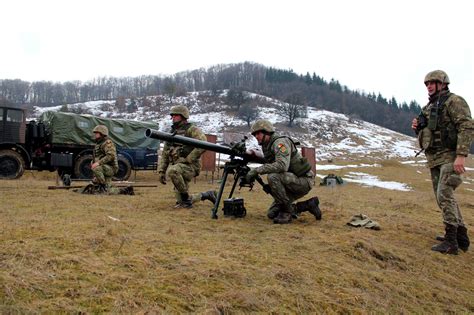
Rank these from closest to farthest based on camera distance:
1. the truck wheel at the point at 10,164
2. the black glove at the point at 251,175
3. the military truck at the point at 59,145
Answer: the black glove at the point at 251,175 < the truck wheel at the point at 10,164 < the military truck at the point at 59,145

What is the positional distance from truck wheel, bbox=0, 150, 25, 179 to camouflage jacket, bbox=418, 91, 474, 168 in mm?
12662

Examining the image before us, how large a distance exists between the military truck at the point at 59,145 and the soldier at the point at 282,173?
9127 mm

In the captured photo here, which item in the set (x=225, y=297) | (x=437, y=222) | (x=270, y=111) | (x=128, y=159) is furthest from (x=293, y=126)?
(x=225, y=297)

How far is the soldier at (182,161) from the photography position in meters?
6.86

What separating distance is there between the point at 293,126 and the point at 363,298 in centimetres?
7263

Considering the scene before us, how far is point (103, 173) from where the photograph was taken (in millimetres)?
8727

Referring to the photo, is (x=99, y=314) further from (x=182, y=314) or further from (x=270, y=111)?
(x=270, y=111)

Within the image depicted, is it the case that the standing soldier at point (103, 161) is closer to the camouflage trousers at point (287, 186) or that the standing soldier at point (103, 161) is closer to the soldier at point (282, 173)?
the soldier at point (282, 173)

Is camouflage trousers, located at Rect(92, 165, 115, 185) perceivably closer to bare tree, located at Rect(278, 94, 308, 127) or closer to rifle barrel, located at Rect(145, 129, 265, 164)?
rifle barrel, located at Rect(145, 129, 265, 164)

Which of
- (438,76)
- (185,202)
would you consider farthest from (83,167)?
(438,76)

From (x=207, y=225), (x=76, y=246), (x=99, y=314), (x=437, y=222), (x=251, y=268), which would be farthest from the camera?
(x=437, y=222)

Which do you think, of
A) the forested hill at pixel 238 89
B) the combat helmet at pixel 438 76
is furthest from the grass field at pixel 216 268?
the forested hill at pixel 238 89

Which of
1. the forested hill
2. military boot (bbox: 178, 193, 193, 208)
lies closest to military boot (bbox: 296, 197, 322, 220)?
military boot (bbox: 178, 193, 193, 208)

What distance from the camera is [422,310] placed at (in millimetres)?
2855
